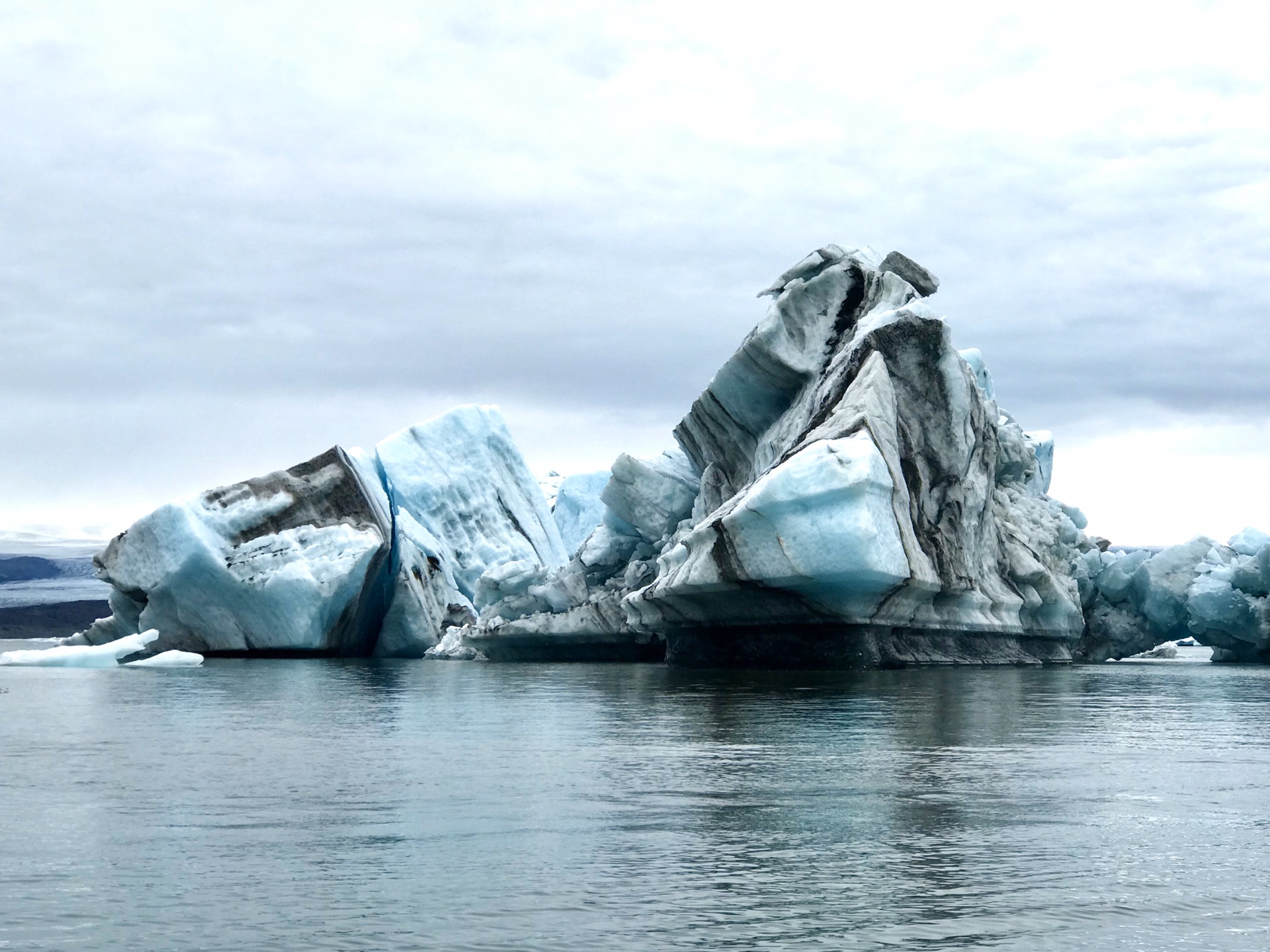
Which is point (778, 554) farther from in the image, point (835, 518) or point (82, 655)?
Answer: point (82, 655)

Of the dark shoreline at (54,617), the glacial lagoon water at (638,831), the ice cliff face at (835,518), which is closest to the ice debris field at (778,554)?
the ice cliff face at (835,518)

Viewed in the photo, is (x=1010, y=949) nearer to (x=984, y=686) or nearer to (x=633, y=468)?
(x=984, y=686)

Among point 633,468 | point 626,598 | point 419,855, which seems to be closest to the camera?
point 419,855

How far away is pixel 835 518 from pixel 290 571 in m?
11.8

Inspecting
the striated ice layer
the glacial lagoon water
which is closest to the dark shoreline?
the striated ice layer

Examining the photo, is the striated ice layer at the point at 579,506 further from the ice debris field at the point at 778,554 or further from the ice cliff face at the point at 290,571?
the ice cliff face at the point at 290,571

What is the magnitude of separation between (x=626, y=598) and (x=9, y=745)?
12741 millimetres

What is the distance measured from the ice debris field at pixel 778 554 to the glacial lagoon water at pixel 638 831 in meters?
6.11

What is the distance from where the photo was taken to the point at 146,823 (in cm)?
573

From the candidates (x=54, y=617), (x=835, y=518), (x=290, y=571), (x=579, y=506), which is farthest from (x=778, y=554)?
(x=54, y=617)

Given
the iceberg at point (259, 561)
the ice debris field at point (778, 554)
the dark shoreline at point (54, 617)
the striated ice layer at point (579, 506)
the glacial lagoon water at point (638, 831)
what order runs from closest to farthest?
the glacial lagoon water at point (638, 831), the ice debris field at point (778, 554), the iceberg at point (259, 561), the striated ice layer at point (579, 506), the dark shoreline at point (54, 617)

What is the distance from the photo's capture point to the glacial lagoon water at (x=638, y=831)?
400cm

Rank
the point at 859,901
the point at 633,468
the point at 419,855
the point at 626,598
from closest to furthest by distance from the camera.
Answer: the point at 859,901
the point at 419,855
the point at 626,598
the point at 633,468

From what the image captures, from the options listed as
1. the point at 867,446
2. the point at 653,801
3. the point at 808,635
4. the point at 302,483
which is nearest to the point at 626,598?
the point at 808,635
